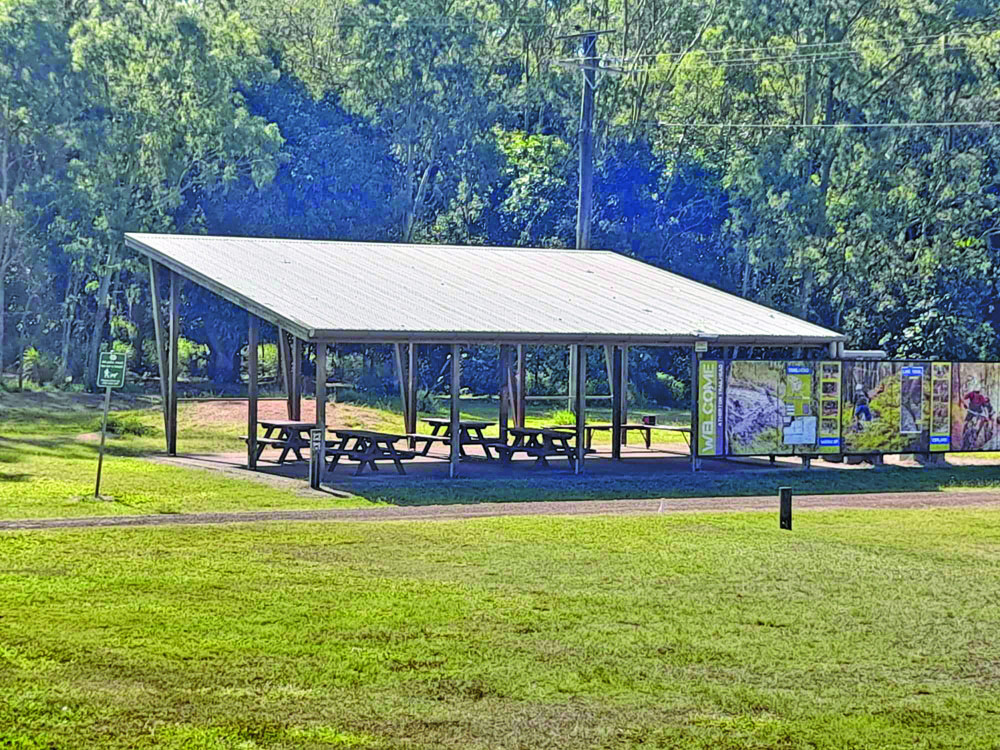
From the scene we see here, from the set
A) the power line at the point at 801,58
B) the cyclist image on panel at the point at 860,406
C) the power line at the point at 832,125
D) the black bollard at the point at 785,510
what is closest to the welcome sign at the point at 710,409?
the cyclist image on panel at the point at 860,406

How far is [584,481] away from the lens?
24.4 m

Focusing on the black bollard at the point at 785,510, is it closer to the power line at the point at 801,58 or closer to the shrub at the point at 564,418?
the shrub at the point at 564,418

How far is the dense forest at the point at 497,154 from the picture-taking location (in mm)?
46250

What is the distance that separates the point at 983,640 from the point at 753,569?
354 cm

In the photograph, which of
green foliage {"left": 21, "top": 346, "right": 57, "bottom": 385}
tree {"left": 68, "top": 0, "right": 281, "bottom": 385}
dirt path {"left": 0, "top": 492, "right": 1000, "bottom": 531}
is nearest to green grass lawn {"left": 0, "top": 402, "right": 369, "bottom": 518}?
dirt path {"left": 0, "top": 492, "right": 1000, "bottom": 531}

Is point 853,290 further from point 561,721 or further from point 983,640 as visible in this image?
point 561,721

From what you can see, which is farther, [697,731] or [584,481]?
[584,481]

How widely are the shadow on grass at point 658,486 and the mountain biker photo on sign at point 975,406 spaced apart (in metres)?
1.37

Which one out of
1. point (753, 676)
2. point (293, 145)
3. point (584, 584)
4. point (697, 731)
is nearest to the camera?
point (697, 731)

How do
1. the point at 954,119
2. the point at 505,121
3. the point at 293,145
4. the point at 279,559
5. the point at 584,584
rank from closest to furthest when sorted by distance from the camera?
the point at 584,584, the point at 279,559, the point at 954,119, the point at 293,145, the point at 505,121

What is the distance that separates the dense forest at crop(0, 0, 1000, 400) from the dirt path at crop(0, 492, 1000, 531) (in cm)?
1870

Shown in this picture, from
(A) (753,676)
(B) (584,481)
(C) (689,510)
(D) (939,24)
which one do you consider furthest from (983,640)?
(D) (939,24)

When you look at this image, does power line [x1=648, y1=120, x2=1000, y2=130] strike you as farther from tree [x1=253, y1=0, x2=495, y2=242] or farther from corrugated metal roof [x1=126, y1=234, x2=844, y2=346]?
corrugated metal roof [x1=126, y1=234, x2=844, y2=346]

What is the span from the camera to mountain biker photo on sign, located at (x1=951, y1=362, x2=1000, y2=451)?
2870cm
